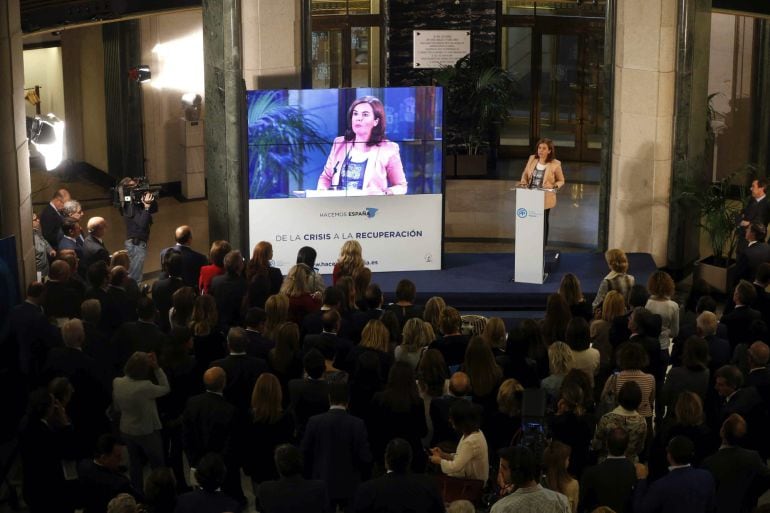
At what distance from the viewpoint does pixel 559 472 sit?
727cm

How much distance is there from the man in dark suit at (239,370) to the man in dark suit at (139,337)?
0.87 meters

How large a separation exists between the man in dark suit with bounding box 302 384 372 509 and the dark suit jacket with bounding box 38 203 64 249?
6037 mm

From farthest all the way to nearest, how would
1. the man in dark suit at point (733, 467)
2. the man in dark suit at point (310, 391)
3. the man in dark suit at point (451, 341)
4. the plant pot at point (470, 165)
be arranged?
the plant pot at point (470, 165), the man in dark suit at point (451, 341), the man in dark suit at point (310, 391), the man in dark suit at point (733, 467)

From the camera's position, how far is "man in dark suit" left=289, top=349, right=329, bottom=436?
8.24 metres

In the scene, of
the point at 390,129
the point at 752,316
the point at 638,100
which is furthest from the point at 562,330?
the point at 638,100

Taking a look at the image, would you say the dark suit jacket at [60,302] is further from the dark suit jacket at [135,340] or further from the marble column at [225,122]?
the marble column at [225,122]

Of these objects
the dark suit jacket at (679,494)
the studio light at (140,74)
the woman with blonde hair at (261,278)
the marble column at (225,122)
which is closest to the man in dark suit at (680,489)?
the dark suit jacket at (679,494)

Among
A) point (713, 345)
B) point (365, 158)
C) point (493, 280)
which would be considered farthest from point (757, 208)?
point (713, 345)

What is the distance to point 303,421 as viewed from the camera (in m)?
8.39

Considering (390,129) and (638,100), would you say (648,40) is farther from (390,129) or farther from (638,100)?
(390,129)

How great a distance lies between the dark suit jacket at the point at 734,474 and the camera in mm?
7559

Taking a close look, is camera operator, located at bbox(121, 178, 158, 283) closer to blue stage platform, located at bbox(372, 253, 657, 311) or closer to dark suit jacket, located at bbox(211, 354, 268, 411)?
blue stage platform, located at bbox(372, 253, 657, 311)

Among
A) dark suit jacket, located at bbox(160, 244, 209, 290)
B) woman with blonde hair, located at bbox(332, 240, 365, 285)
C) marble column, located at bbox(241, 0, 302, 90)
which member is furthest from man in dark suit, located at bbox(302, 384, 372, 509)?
marble column, located at bbox(241, 0, 302, 90)

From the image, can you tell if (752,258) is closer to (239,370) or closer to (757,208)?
(757,208)
